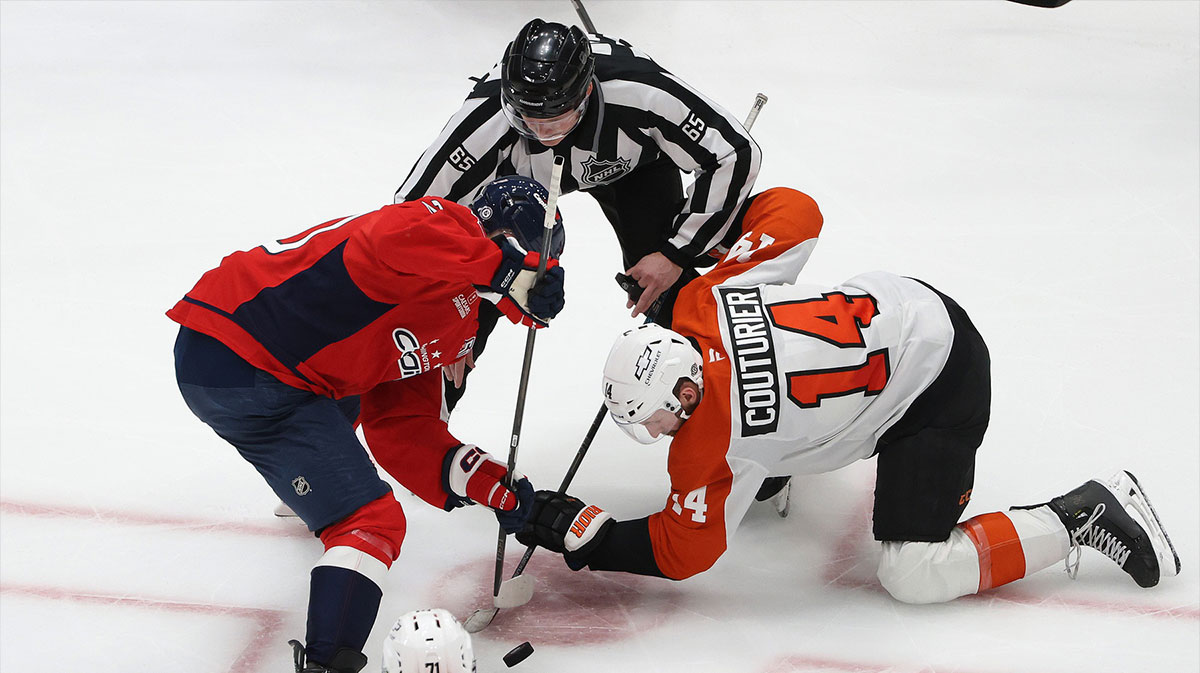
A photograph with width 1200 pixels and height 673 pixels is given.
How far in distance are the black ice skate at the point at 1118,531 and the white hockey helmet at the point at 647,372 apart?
3.64ft

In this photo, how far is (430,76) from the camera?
624 centimetres

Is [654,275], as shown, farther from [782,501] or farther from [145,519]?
[145,519]

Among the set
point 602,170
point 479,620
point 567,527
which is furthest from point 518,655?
point 602,170

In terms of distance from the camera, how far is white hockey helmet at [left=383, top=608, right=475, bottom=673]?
86.2 inches

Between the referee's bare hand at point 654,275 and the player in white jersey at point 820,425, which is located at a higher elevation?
the referee's bare hand at point 654,275

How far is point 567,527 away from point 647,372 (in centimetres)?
55

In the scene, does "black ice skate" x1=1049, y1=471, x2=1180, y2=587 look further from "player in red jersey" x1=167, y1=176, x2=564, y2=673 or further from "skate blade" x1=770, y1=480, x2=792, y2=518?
"player in red jersey" x1=167, y1=176, x2=564, y2=673

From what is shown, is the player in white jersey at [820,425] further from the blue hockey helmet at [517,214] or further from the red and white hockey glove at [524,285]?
the blue hockey helmet at [517,214]

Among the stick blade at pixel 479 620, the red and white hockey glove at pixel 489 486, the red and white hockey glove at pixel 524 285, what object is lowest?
the stick blade at pixel 479 620

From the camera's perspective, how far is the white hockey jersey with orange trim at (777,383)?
285 cm

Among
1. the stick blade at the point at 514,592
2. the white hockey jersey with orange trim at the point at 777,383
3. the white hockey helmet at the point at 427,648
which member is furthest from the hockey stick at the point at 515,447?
the white hockey helmet at the point at 427,648

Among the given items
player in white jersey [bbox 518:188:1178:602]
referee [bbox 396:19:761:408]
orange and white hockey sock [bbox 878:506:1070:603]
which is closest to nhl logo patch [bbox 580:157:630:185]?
referee [bbox 396:19:761:408]

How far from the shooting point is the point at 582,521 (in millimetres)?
3062

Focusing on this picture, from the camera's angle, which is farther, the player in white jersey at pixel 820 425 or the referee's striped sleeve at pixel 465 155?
the referee's striped sleeve at pixel 465 155
